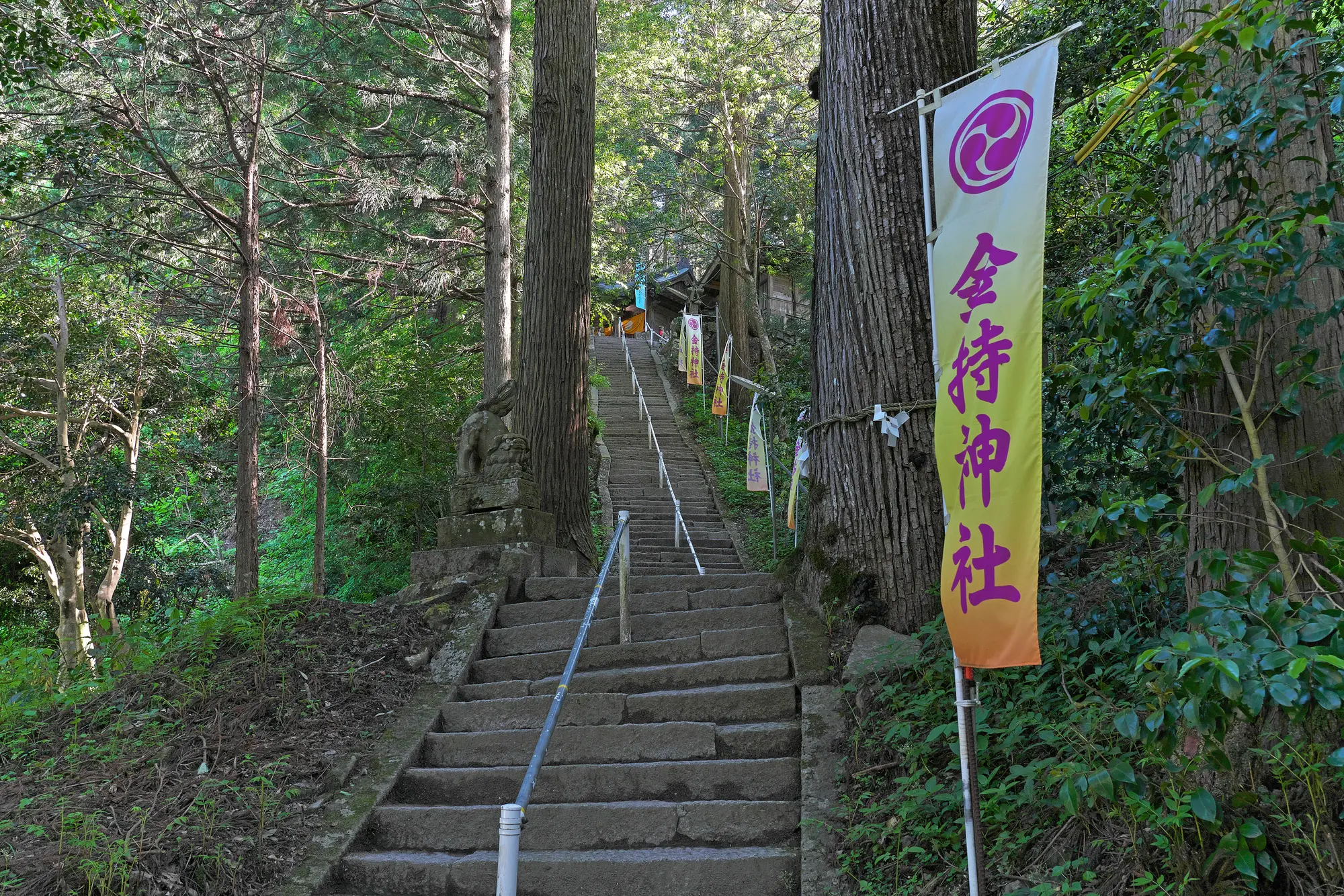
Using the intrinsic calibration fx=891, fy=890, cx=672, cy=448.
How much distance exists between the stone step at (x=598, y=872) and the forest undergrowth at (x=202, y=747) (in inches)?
18.2

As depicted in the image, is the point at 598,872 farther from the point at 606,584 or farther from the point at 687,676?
the point at 606,584

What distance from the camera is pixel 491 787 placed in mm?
4566

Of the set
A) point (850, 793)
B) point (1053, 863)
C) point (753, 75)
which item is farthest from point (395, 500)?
point (1053, 863)

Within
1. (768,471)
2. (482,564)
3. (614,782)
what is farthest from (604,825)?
(768,471)

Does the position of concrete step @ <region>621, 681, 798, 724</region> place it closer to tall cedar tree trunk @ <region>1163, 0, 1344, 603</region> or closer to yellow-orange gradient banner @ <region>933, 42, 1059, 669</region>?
yellow-orange gradient banner @ <region>933, 42, 1059, 669</region>

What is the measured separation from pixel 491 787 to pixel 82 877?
175 cm

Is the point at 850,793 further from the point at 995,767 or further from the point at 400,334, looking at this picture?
the point at 400,334

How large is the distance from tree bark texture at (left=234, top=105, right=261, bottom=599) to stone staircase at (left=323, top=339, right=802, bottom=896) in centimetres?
507

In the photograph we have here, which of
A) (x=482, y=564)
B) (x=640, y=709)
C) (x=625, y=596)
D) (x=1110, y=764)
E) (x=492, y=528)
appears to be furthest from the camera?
(x=492, y=528)

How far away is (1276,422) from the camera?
9.27ft

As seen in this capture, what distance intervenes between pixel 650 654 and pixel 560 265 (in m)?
4.74

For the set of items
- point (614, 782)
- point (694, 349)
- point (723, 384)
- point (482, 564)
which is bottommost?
point (614, 782)

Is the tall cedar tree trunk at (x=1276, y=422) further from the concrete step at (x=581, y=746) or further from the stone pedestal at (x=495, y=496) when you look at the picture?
the stone pedestal at (x=495, y=496)

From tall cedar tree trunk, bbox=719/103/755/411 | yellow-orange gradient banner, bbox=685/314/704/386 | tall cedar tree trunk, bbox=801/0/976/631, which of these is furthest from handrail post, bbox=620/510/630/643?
yellow-orange gradient banner, bbox=685/314/704/386
